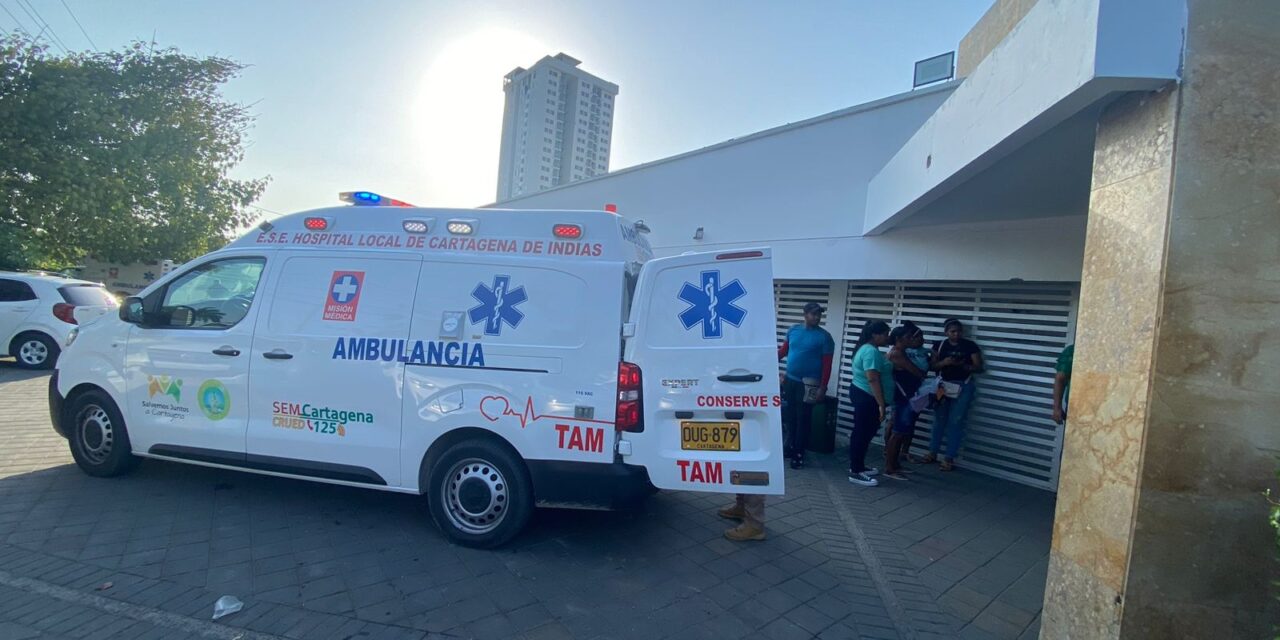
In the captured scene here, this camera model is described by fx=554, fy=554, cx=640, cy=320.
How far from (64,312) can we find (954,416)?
45.9ft

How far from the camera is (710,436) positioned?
3.63 metres

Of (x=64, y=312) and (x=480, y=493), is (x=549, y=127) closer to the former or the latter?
(x=64, y=312)

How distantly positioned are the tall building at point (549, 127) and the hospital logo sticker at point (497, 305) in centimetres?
2395

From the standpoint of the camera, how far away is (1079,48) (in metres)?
2.55

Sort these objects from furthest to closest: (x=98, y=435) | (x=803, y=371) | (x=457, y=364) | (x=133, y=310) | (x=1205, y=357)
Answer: (x=803, y=371) → (x=98, y=435) → (x=133, y=310) → (x=457, y=364) → (x=1205, y=357)

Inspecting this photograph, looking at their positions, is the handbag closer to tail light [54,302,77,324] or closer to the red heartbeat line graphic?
the red heartbeat line graphic

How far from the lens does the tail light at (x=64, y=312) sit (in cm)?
946

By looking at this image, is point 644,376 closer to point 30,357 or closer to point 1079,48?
point 1079,48

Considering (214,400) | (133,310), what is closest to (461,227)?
(214,400)

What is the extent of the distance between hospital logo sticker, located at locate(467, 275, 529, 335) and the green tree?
15.2 meters

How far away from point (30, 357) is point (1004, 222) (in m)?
15.1

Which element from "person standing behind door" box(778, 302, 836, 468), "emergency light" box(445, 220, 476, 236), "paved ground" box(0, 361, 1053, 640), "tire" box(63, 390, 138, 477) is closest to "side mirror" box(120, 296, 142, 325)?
"tire" box(63, 390, 138, 477)

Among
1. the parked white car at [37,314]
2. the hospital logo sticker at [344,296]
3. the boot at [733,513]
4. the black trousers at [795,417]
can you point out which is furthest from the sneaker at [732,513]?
the parked white car at [37,314]

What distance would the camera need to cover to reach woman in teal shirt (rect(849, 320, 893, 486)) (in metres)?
5.66
